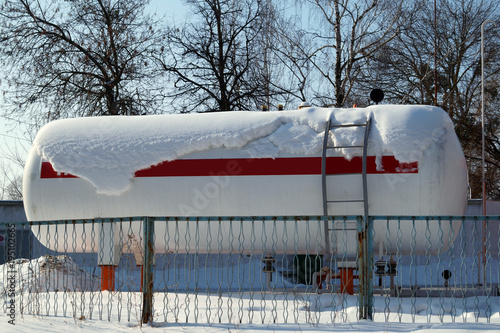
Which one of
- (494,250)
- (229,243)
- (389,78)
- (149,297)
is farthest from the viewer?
(389,78)

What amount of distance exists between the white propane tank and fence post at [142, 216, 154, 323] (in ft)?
5.55

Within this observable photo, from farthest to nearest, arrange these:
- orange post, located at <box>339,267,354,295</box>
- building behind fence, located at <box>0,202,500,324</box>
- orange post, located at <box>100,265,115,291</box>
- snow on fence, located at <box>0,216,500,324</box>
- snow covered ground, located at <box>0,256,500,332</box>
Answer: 1. orange post, located at <box>100,265,115,291</box>
2. orange post, located at <box>339,267,354,295</box>
3. building behind fence, located at <box>0,202,500,324</box>
4. snow on fence, located at <box>0,216,500,324</box>
5. snow covered ground, located at <box>0,256,500,332</box>

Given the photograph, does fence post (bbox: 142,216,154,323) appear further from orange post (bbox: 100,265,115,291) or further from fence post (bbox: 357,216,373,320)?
orange post (bbox: 100,265,115,291)

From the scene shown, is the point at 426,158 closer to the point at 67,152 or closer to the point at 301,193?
the point at 301,193

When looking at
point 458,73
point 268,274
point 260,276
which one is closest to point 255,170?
point 260,276

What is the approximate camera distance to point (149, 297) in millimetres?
7324

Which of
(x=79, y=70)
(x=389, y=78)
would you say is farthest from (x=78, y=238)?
(x=389, y=78)

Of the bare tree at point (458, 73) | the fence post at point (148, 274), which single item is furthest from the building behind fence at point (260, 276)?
the bare tree at point (458, 73)

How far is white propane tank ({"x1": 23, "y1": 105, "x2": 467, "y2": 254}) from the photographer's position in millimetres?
9289

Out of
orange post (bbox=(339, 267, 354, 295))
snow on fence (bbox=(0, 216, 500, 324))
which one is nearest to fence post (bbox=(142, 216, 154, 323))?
snow on fence (bbox=(0, 216, 500, 324))

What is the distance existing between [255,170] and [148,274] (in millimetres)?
2763

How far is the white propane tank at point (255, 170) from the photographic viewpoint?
9289 millimetres

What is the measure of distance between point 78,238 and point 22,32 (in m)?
10.1

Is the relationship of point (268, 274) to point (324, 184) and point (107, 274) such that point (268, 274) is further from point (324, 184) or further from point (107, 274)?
point (107, 274)
